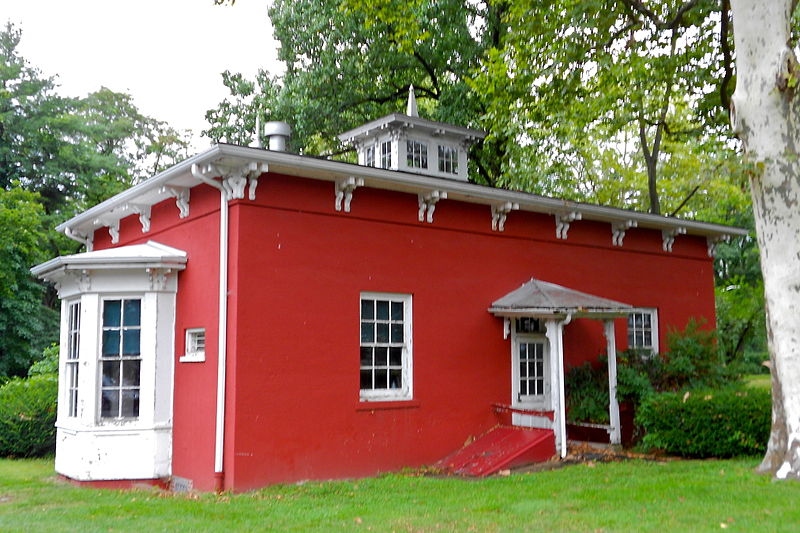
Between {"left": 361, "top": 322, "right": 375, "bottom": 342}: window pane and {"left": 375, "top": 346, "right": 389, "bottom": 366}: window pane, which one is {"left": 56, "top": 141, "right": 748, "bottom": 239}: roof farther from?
{"left": 375, "top": 346, "right": 389, "bottom": 366}: window pane

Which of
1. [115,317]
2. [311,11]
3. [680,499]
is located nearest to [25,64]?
[311,11]

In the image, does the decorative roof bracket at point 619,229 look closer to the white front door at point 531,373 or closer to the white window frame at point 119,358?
the white front door at point 531,373

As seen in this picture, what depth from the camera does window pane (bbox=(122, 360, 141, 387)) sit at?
11086mm

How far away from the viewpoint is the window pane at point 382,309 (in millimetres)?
11617

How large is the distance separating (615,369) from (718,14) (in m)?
8.35

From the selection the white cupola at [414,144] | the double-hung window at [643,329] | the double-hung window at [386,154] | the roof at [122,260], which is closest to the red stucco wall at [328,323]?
the roof at [122,260]

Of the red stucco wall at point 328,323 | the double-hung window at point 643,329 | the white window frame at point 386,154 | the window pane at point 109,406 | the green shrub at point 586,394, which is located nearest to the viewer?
the red stucco wall at point 328,323

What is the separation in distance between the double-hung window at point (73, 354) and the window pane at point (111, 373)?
822 millimetres

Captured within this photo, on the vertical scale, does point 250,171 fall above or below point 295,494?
above

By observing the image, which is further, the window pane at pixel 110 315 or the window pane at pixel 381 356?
the window pane at pixel 381 356

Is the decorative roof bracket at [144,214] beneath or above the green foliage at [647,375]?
above

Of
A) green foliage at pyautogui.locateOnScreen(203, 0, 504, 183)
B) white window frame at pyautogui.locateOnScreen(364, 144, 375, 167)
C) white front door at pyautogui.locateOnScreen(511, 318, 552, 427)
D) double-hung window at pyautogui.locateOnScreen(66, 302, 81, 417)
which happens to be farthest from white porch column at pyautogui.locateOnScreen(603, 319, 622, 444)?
green foliage at pyautogui.locateOnScreen(203, 0, 504, 183)

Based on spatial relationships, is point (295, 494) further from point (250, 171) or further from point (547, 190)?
point (547, 190)

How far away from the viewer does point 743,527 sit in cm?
703
